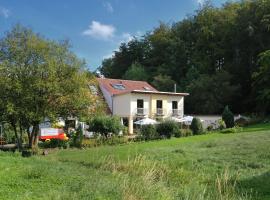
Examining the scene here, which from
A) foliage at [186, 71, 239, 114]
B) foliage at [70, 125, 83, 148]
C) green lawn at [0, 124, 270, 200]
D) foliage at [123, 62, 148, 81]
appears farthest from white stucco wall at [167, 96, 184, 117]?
green lawn at [0, 124, 270, 200]

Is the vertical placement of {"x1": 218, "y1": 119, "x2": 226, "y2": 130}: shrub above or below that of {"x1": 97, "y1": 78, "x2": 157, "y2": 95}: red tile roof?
Result: below

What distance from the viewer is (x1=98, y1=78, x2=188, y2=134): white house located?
48031mm

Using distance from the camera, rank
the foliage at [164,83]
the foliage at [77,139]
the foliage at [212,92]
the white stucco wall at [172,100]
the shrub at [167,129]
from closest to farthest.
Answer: the foliage at [77,139]
the shrub at [167,129]
the white stucco wall at [172,100]
the foliage at [212,92]
the foliage at [164,83]

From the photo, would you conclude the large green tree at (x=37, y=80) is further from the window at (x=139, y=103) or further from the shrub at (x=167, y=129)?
the window at (x=139, y=103)

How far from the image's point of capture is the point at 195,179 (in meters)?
13.1

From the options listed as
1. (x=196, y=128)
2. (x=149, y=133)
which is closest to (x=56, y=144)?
(x=149, y=133)

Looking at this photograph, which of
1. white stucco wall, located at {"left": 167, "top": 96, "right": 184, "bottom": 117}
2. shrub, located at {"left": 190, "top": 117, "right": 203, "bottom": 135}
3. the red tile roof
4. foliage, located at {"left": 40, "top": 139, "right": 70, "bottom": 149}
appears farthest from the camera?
white stucco wall, located at {"left": 167, "top": 96, "right": 184, "bottom": 117}

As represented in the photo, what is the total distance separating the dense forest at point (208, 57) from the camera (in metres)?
55.4

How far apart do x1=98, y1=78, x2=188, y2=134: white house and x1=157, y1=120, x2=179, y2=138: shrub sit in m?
11.5

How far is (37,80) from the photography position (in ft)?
82.5

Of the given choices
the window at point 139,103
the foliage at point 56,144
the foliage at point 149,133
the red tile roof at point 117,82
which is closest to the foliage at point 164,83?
the red tile roof at point 117,82

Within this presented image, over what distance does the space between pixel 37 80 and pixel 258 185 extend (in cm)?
1642

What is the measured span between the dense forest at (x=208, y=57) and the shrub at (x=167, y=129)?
18.7 meters

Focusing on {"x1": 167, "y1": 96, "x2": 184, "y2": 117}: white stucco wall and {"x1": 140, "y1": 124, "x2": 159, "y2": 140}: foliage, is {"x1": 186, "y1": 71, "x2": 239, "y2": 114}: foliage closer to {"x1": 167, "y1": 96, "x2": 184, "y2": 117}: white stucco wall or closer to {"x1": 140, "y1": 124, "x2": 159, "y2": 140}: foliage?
{"x1": 167, "y1": 96, "x2": 184, "y2": 117}: white stucco wall
